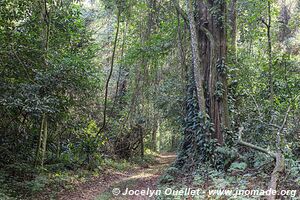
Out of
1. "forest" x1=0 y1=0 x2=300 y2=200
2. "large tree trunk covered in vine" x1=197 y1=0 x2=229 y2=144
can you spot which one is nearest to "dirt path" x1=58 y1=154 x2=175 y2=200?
"forest" x1=0 y1=0 x2=300 y2=200

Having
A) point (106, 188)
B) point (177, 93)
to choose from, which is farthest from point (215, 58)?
point (106, 188)

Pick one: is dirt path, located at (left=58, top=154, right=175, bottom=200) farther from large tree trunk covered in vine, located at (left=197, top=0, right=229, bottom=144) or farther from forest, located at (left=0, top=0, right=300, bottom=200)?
large tree trunk covered in vine, located at (left=197, top=0, right=229, bottom=144)

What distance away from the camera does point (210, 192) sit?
18.6 ft

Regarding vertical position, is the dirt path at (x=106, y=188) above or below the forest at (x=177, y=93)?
below

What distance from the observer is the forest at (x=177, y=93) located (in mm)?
6617

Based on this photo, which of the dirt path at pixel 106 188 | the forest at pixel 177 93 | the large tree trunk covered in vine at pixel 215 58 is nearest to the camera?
the forest at pixel 177 93

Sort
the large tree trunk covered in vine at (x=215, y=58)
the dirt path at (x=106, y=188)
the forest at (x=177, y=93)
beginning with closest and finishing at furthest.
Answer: the forest at (x=177, y=93) < the dirt path at (x=106, y=188) < the large tree trunk covered in vine at (x=215, y=58)

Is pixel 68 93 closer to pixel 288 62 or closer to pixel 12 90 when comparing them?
pixel 12 90

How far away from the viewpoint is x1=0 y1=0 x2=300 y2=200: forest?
6.62 metres

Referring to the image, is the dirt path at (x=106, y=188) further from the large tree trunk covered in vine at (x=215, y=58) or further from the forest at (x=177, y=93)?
the large tree trunk covered in vine at (x=215, y=58)

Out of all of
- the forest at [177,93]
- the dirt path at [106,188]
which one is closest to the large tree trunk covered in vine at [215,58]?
the forest at [177,93]

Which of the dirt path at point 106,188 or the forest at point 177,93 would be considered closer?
the forest at point 177,93

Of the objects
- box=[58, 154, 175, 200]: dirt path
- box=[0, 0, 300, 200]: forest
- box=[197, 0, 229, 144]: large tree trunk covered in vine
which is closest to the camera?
box=[0, 0, 300, 200]: forest

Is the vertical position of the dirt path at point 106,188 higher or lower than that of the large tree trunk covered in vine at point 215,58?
lower
